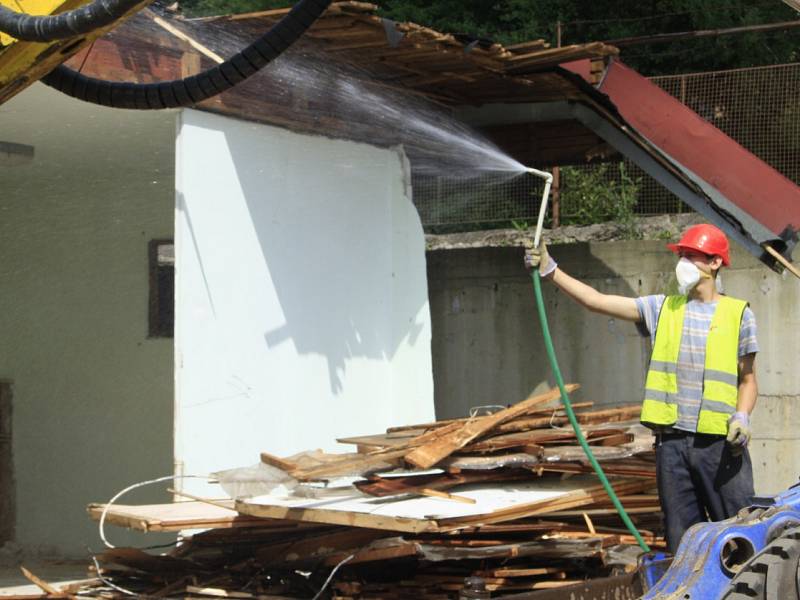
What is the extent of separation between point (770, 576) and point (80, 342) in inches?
305

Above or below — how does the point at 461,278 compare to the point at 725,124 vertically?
below

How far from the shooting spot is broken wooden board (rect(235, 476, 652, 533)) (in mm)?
6203

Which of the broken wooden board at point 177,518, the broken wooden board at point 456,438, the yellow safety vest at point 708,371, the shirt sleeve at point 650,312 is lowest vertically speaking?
the broken wooden board at point 177,518

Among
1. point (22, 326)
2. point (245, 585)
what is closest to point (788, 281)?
point (245, 585)

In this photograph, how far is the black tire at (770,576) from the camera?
450cm

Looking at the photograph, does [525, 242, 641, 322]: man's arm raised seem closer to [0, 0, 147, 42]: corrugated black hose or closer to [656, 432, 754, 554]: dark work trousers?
[656, 432, 754, 554]: dark work trousers

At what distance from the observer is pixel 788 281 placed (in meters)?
10.5

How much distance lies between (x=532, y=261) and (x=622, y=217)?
297 inches

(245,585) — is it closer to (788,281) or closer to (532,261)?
(532,261)

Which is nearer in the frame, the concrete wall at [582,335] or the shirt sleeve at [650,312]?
the shirt sleeve at [650,312]

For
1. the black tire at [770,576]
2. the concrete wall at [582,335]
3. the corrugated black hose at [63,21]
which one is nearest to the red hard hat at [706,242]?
the black tire at [770,576]


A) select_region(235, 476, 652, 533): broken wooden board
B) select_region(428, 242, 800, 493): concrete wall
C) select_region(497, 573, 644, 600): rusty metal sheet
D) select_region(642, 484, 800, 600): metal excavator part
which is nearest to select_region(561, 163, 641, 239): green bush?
select_region(428, 242, 800, 493): concrete wall

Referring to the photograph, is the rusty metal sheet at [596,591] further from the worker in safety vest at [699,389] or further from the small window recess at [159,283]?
the small window recess at [159,283]

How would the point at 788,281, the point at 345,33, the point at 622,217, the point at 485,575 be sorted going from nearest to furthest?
1. the point at 485,575
2. the point at 345,33
3. the point at 788,281
4. the point at 622,217
